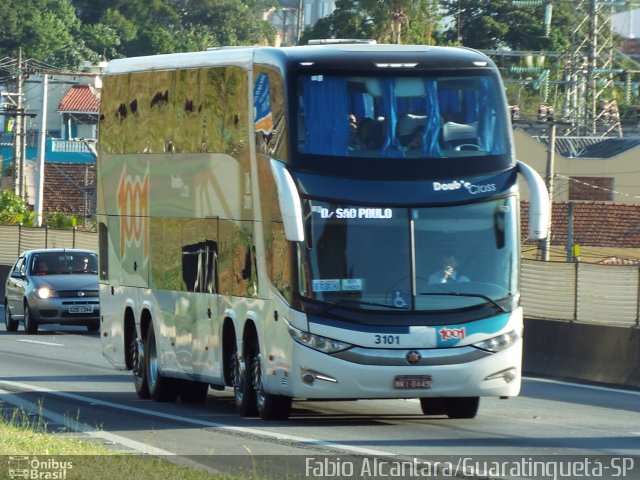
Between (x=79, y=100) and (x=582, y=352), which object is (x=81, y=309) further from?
(x=79, y=100)

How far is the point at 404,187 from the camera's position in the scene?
610 inches

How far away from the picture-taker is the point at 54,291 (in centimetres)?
3269

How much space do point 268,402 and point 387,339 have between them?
1537 mm

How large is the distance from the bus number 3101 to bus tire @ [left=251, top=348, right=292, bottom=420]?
1234 mm

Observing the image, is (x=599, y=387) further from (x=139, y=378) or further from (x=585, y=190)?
(x=585, y=190)

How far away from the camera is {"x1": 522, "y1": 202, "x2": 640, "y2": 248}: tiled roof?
270 ft

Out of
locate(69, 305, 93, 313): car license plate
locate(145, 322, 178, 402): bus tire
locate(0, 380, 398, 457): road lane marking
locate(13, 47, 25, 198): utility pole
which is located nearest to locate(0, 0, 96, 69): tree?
locate(13, 47, 25, 198): utility pole

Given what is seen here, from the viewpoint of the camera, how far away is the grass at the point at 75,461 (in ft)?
35.5

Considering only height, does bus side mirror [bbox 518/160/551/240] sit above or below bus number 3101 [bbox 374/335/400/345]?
above

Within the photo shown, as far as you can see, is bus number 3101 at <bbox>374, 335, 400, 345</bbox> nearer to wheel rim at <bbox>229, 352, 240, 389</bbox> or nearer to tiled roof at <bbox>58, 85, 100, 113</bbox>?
wheel rim at <bbox>229, 352, 240, 389</bbox>

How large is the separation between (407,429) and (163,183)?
16.4ft

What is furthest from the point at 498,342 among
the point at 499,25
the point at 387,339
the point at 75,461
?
the point at 499,25

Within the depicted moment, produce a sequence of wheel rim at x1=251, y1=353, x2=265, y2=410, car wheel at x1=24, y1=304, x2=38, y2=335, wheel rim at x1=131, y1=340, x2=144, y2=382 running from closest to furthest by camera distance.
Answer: wheel rim at x1=251, y1=353, x2=265, y2=410
wheel rim at x1=131, y1=340, x2=144, y2=382
car wheel at x1=24, y1=304, x2=38, y2=335

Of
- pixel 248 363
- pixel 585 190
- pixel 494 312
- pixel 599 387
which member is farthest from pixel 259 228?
pixel 585 190
